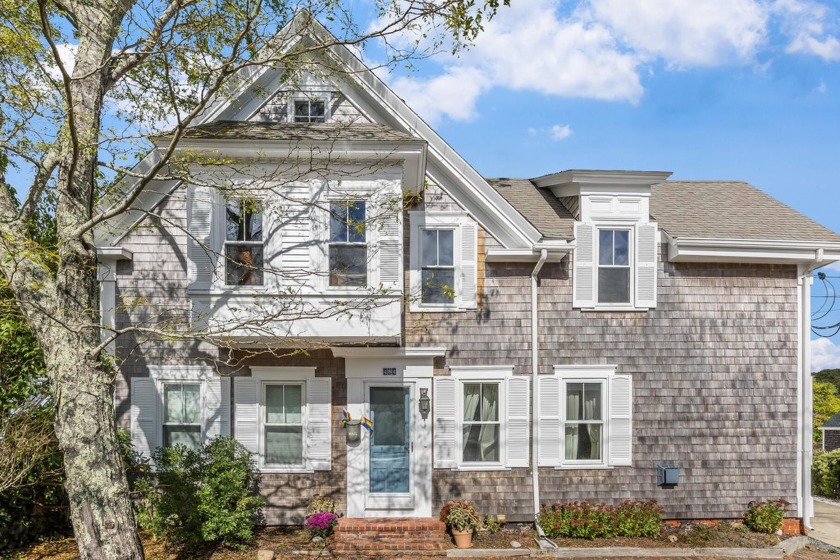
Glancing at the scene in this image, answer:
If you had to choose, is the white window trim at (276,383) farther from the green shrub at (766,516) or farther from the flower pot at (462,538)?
the green shrub at (766,516)

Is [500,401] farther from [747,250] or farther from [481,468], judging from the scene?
[747,250]

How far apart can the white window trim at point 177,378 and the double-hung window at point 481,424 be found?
436 centimetres

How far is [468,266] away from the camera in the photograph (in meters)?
10.5

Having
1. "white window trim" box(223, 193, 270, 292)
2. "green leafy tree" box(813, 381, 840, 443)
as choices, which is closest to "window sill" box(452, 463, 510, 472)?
"white window trim" box(223, 193, 270, 292)

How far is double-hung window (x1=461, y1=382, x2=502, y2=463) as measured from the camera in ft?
34.2

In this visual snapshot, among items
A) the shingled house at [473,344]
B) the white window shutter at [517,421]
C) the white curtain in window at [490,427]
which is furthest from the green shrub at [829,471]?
the white curtain in window at [490,427]

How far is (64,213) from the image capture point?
786 centimetres

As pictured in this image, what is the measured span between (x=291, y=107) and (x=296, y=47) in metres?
1.36

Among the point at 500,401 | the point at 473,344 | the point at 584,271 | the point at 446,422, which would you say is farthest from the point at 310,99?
the point at 500,401

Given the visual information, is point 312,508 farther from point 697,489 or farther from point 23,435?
point 697,489

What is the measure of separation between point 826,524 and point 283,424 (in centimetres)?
1047

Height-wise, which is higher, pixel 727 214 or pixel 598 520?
pixel 727 214

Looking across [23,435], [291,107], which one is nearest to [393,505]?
[23,435]

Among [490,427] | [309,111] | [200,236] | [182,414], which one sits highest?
[309,111]
